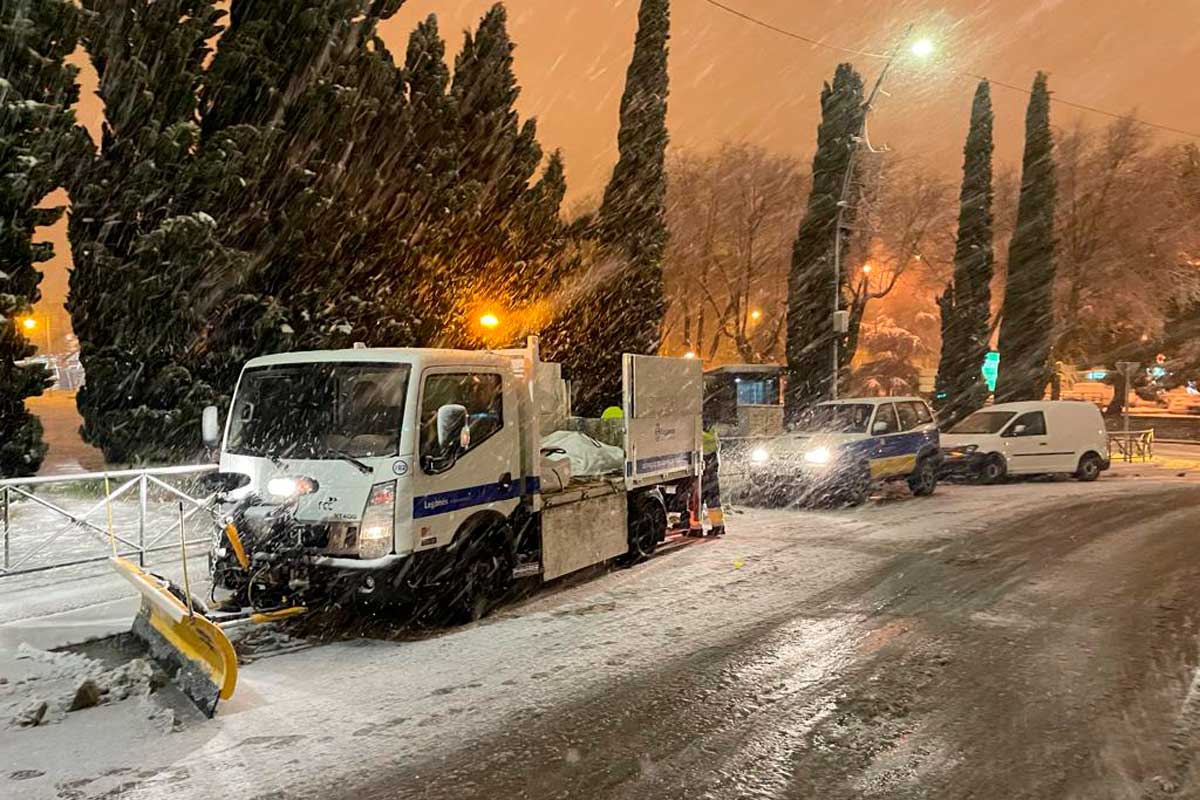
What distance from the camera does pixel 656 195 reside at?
2750 centimetres

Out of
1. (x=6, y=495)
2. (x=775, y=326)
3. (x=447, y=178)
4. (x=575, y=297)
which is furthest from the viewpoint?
(x=775, y=326)

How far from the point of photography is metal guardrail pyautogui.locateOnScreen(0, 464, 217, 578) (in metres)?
8.61

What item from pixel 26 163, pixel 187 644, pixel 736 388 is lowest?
pixel 187 644

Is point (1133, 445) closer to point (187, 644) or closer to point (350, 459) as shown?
point (350, 459)

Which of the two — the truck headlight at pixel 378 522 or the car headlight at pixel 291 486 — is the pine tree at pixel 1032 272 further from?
the car headlight at pixel 291 486

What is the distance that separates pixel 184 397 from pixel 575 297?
1377cm

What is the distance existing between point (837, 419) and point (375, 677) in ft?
36.9

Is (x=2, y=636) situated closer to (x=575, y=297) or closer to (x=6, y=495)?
(x=6, y=495)

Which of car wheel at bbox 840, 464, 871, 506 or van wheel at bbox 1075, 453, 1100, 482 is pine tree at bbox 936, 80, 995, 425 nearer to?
van wheel at bbox 1075, 453, 1100, 482

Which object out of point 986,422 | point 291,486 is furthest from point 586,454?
point 986,422

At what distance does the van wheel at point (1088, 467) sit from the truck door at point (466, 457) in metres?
16.6

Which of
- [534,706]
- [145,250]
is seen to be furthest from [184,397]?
[534,706]

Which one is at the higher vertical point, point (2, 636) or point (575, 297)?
point (575, 297)

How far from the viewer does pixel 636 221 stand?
2722 cm
